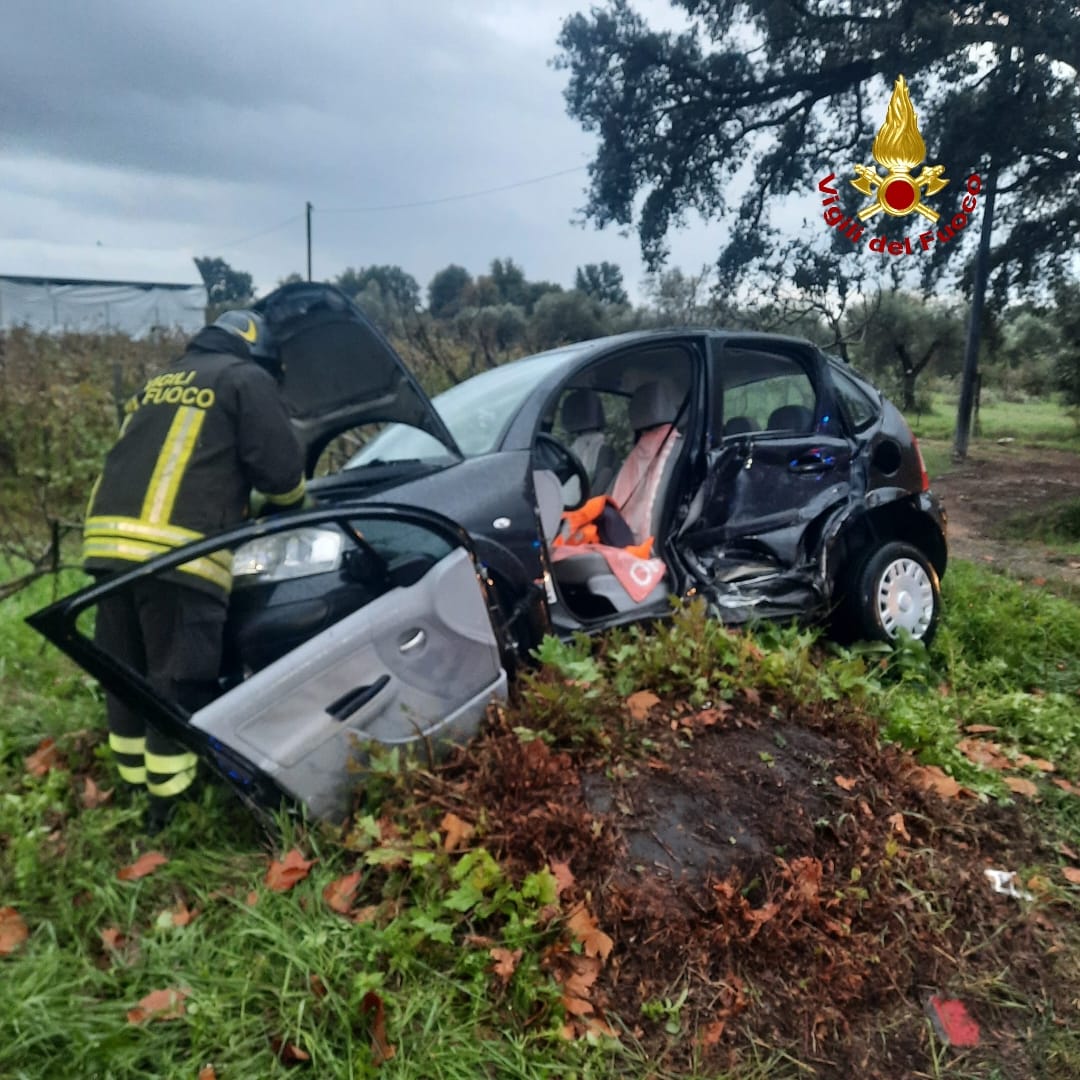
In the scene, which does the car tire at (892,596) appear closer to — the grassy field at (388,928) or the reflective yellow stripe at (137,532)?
the grassy field at (388,928)

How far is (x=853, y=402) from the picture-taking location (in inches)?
196

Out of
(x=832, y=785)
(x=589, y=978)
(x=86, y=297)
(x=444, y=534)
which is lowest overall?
(x=589, y=978)

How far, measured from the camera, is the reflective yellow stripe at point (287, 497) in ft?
10.5

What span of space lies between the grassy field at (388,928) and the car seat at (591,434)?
1523 millimetres

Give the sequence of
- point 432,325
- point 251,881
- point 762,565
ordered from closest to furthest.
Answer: point 251,881 < point 762,565 < point 432,325

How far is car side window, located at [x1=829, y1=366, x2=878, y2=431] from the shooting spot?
16.1ft

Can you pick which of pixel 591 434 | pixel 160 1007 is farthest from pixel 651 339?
pixel 160 1007

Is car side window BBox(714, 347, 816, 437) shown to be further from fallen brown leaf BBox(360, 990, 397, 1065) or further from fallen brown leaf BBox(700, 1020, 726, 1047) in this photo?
fallen brown leaf BBox(360, 990, 397, 1065)

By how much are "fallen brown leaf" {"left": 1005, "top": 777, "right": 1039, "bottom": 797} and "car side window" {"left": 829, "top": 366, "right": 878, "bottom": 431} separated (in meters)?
2.08

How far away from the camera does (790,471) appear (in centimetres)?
457

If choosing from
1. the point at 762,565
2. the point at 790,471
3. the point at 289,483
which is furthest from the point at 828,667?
the point at 289,483

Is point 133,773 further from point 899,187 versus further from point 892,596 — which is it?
point 899,187

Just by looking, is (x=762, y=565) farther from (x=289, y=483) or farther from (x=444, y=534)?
(x=289, y=483)

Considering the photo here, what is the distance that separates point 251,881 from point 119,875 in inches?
18.0
